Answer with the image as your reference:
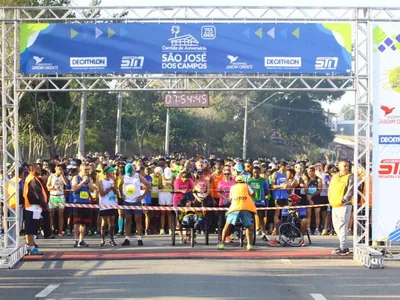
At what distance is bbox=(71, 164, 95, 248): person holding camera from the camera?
18.8m

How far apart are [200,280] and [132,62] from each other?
5.71 m

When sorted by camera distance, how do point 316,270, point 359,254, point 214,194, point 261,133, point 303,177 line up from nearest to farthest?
point 316,270, point 359,254, point 214,194, point 303,177, point 261,133

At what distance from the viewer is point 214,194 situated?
19.8 m

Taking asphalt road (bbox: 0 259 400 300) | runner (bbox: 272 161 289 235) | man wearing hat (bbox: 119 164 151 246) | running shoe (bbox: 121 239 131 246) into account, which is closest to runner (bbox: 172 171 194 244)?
man wearing hat (bbox: 119 164 151 246)

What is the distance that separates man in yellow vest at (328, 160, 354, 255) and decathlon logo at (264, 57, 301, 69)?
246cm

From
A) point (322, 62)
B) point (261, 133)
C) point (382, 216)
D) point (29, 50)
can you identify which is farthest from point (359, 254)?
point (261, 133)

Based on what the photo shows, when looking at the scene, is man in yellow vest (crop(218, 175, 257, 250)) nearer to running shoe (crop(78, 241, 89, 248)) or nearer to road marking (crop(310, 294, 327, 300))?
running shoe (crop(78, 241, 89, 248))

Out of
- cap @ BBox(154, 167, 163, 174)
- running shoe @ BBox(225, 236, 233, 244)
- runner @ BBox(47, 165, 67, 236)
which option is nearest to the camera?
running shoe @ BBox(225, 236, 233, 244)

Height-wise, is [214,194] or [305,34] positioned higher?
[305,34]

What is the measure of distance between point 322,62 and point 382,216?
343 centimetres

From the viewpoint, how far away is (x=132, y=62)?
17.1 metres

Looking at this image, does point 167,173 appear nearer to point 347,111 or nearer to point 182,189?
point 182,189

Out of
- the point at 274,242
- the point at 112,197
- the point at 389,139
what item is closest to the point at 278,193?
the point at 274,242

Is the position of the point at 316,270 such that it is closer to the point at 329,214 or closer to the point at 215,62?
the point at 215,62
